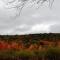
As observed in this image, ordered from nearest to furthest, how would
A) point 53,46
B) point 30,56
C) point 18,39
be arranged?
1. point 30,56
2. point 53,46
3. point 18,39

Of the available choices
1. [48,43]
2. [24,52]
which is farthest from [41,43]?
[24,52]

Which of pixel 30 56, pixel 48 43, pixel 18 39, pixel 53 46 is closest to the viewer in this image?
pixel 30 56

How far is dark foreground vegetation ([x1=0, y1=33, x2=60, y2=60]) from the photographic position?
8.77m

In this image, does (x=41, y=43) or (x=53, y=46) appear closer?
(x=53, y=46)

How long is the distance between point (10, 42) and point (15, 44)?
1.47 ft

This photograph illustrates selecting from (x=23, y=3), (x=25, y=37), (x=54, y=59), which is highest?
(x=23, y=3)

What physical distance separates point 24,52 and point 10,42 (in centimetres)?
163

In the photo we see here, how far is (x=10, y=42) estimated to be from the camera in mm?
10438

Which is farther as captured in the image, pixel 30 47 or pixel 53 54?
pixel 30 47

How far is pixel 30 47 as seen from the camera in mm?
9742

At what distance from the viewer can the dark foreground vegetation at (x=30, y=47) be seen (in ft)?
28.8

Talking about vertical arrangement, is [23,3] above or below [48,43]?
above

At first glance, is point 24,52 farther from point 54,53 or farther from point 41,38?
point 41,38

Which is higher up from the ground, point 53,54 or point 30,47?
point 30,47
